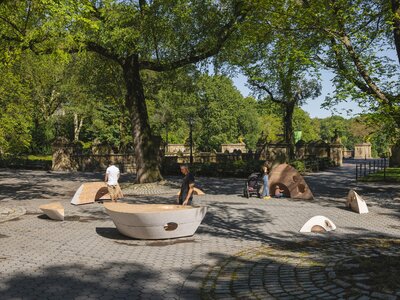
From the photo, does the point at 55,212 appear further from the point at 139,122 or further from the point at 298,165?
the point at 298,165

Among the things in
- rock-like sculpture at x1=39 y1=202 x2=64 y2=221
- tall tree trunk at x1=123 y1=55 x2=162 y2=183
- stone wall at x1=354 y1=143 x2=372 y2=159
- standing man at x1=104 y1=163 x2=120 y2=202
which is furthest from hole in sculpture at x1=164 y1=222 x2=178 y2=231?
stone wall at x1=354 y1=143 x2=372 y2=159

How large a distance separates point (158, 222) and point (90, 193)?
24.5 feet

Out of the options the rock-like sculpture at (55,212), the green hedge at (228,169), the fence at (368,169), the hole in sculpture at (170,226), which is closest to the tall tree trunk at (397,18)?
the hole in sculpture at (170,226)

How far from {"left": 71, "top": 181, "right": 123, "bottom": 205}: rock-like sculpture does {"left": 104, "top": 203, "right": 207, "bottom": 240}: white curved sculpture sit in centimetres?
620

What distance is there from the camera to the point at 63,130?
50.2m

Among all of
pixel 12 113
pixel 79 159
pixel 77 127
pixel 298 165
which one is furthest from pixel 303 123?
pixel 12 113

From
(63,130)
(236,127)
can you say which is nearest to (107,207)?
(63,130)

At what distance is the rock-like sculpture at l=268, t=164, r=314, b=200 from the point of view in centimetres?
1739

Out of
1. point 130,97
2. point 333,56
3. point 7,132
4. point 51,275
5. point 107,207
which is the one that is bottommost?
point 51,275

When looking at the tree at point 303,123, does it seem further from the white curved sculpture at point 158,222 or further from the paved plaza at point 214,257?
the white curved sculpture at point 158,222

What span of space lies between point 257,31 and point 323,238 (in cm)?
888

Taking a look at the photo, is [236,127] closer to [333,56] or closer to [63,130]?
[63,130]

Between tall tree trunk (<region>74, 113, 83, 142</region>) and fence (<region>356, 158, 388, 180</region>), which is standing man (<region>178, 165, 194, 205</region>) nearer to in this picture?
fence (<region>356, 158, 388, 180</region>)

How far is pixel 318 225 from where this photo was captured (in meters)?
10.9
